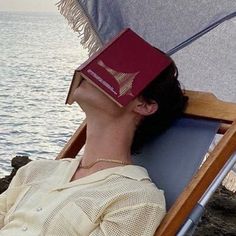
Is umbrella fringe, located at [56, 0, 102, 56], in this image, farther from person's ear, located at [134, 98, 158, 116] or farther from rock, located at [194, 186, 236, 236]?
rock, located at [194, 186, 236, 236]

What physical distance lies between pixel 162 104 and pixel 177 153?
0.79ft

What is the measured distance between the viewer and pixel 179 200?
86.4 inches

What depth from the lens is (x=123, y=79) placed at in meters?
2.33

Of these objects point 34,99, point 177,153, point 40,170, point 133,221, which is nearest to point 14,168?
point 40,170

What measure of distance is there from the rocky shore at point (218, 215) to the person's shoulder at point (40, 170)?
5.95ft

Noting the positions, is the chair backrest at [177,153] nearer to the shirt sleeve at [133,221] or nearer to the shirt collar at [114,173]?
the shirt collar at [114,173]

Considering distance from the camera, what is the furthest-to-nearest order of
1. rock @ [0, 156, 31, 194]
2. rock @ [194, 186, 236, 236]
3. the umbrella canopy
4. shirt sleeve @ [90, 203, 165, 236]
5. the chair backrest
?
rock @ [0, 156, 31, 194] < rock @ [194, 186, 236, 236] < the umbrella canopy < the chair backrest < shirt sleeve @ [90, 203, 165, 236]

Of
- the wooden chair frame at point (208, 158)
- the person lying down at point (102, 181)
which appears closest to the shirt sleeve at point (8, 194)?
the person lying down at point (102, 181)

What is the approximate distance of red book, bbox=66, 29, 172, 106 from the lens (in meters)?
2.31

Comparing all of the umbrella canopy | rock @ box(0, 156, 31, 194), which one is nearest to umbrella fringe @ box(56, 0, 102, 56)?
the umbrella canopy

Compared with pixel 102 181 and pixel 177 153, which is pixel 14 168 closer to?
pixel 177 153

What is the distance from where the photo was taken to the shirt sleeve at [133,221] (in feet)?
6.97

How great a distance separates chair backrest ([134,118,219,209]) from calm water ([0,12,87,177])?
2.19 ft

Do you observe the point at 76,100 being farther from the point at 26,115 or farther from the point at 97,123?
the point at 26,115
